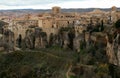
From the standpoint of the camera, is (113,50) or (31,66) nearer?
(31,66)

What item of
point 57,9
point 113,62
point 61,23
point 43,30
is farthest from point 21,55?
point 57,9

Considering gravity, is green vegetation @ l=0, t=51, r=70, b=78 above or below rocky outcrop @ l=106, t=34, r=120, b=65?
below

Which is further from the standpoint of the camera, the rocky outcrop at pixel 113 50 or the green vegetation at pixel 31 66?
the rocky outcrop at pixel 113 50

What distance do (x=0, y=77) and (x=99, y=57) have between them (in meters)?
11.6

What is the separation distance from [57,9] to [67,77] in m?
61.8

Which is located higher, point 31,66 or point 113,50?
→ point 113,50

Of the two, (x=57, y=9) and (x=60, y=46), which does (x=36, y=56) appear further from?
(x=57, y=9)

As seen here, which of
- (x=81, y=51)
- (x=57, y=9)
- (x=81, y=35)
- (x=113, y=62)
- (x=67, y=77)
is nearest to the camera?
(x=67, y=77)

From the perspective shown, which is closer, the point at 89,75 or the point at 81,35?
the point at 89,75

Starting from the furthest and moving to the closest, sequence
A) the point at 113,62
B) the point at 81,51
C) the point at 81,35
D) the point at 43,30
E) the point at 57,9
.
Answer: the point at 57,9 < the point at 43,30 < the point at 81,35 < the point at 81,51 < the point at 113,62

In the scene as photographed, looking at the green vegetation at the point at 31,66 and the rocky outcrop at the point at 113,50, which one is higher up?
the rocky outcrop at the point at 113,50

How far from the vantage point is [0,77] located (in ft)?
104

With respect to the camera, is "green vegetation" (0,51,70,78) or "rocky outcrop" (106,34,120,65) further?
"rocky outcrop" (106,34,120,65)

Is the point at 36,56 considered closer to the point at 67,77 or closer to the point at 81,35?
the point at 67,77
